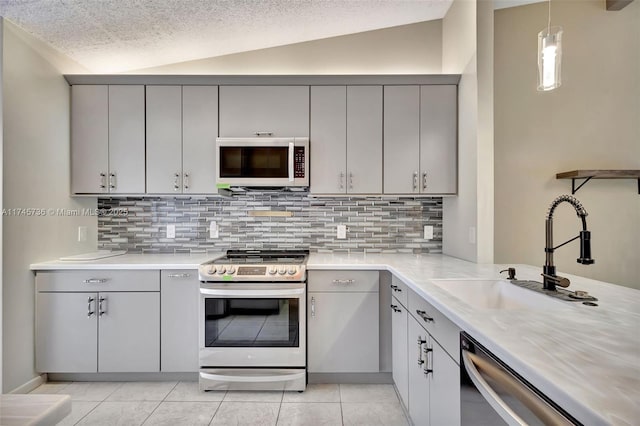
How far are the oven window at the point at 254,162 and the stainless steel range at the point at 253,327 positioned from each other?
0.73 m

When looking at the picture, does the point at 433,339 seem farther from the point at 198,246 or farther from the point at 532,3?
the point at 532,3

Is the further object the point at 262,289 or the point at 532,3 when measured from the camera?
the point at 532,3

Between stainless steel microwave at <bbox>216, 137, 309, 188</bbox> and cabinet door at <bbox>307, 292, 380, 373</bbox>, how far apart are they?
0.94 meters

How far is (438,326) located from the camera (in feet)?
4.34

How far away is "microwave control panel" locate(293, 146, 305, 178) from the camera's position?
8.25 feet

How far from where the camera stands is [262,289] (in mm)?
2207

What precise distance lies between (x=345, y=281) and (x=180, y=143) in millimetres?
1727

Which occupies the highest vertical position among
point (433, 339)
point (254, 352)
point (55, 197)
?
point (55, 197)

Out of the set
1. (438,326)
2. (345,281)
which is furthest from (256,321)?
(438,326)

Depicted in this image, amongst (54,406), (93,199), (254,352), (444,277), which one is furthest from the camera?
(93,199)

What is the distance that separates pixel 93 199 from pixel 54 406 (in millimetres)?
2705

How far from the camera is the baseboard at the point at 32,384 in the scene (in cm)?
212

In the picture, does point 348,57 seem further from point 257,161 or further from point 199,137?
point 199,137

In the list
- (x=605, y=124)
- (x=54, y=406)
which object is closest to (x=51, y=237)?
(x=54, y=406)
